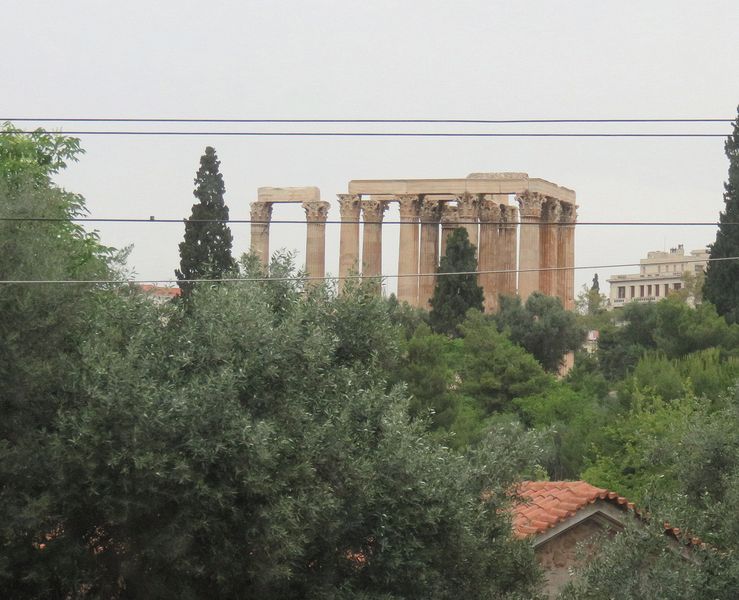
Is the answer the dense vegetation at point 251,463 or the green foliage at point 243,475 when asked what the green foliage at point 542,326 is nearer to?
the dense vegetation at point 251,463

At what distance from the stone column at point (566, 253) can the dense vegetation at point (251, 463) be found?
4704 centimetres

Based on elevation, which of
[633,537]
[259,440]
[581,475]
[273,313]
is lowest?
[581,475]

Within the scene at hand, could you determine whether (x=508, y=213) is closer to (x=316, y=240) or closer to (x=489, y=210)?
(x=489, y=210)

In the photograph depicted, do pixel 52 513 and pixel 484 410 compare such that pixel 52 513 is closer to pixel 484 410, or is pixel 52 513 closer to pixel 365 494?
pixel 365 494

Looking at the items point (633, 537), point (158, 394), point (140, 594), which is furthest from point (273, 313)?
point (633, 537)

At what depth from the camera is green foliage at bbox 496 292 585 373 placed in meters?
54.8

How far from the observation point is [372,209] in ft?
204

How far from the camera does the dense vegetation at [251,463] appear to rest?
44.0ft

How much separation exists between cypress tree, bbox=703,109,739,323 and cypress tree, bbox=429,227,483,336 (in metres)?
7.90

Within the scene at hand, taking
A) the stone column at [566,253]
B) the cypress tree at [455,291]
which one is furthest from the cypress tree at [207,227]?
the stone column at [566,253]

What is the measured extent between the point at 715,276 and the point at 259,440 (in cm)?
4049

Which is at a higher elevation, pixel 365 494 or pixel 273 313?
pixel 273 313

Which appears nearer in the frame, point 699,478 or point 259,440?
point 259,440

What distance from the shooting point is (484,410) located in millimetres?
43875
